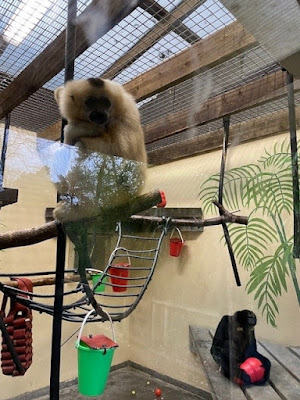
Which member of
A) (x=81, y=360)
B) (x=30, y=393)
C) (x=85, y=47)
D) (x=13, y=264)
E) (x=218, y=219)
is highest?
(x=85, y=47)

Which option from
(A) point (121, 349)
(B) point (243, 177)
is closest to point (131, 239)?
(B) point (243, 177)

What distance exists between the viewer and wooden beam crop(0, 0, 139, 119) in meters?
0.68

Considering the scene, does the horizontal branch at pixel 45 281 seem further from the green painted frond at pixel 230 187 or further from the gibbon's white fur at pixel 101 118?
the green painted frond at pixel 230 187

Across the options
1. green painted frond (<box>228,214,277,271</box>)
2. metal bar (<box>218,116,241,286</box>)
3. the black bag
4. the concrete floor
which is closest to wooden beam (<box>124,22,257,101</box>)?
metal bar (<box>218,116,241,286</box>)

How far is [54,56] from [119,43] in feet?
0.55

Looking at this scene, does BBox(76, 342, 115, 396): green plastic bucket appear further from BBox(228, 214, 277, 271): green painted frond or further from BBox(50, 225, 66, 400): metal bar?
BBox(228, 214, 277, 271): green painted frond

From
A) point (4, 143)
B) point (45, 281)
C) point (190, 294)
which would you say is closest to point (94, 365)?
point (45, 281)

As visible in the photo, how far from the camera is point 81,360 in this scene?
0.84 metres

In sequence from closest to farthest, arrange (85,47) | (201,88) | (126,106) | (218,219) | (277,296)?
(85,47), (126,106), (201,88), (277,296), (218,219)

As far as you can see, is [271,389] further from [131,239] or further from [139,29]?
[139,29]

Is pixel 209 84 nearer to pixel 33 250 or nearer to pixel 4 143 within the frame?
pixel 4 143

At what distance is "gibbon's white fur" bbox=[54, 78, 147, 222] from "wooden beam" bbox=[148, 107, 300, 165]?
0.74 feet

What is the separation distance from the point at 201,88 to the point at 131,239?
0.57 meters

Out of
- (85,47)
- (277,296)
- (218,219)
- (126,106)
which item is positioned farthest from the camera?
(218,219)
